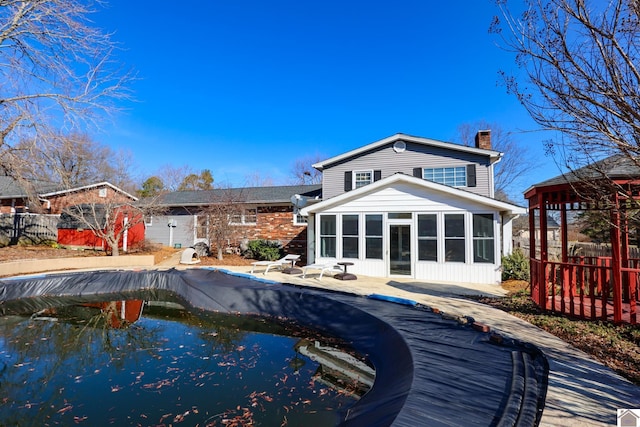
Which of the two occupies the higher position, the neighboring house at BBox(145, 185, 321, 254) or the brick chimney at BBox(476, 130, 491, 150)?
the brick chimney at BBox(476, 130, 491, 150)

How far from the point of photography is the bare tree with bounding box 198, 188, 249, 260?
1372 centimetres

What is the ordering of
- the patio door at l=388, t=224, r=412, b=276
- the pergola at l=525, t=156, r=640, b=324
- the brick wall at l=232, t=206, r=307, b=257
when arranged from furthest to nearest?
the brick wall at l=232, t=206, r=307, b=257 < the patio door at l=388, t=224, r=412, b=276 < the pergola at l=525, t=156, r=640, b=324

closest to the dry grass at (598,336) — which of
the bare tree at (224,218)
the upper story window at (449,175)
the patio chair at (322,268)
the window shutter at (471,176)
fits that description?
the patio chair at (322,268)

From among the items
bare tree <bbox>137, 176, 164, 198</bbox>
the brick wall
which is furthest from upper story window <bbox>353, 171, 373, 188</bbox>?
bare tree <bbox>137, 176, 164, 198</bbox>

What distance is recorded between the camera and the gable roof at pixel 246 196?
49.4 ft

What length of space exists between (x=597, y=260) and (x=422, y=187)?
15.4 feet

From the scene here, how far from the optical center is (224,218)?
13.7 m

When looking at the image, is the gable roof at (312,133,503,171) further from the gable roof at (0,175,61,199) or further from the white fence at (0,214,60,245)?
the gable roof at (0,175,61,199)

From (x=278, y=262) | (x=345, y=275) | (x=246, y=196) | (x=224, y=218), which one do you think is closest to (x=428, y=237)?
(x=345, y=275)

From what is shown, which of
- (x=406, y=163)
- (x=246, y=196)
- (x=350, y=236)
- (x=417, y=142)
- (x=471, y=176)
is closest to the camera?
(x=350, y=236)

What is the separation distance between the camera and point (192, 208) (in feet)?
54.7

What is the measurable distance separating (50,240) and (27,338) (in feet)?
44.3

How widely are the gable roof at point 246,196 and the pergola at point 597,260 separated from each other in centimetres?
977

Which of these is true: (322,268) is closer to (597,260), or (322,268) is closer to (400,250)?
(400,250)
